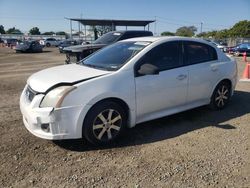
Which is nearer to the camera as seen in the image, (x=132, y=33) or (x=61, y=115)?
(x=61, y=115)

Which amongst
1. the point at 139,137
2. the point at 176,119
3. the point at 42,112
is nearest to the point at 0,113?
the point at 42,112

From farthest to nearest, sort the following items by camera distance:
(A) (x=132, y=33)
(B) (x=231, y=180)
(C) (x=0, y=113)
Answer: (A) (x=132, y=33) → (C) (x=0, y=113) → (B) (x=231, y=180)

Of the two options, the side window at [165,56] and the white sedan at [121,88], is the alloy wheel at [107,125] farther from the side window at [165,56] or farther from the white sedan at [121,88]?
the side window at [165,56]

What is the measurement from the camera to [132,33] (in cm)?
1289

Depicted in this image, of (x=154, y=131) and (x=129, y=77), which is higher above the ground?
(x=129, y=77)

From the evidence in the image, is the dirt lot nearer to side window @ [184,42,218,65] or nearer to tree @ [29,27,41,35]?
side window @ [184,42,218,65]

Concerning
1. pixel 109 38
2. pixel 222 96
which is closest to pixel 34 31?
pixel 109 38

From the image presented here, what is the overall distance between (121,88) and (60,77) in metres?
0.93

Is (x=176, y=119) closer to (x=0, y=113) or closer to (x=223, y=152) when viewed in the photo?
(x=223, y=152)

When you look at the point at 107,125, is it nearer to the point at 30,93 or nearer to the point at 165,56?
the point at 30,93

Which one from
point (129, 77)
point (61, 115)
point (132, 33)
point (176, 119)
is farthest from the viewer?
point (132, 33)

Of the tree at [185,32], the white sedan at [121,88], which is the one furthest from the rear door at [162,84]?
the tree at [185,32]

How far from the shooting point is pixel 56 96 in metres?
4.20

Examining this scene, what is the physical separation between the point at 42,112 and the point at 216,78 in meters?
3.62
